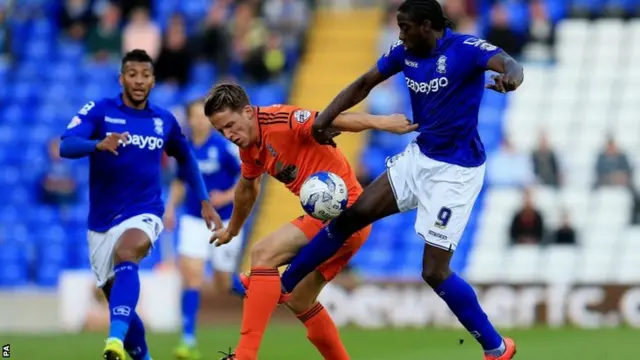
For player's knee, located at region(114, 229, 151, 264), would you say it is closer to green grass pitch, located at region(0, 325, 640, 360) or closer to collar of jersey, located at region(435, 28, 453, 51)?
green grass pitch, located at region(0, 325, 640, 360)

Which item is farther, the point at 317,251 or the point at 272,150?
the point at 272,150

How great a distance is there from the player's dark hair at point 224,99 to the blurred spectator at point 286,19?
14.4 meters

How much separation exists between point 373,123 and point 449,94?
1.91ft

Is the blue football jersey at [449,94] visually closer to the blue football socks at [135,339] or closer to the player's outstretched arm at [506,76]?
the player's outstretched arm at [506,76]

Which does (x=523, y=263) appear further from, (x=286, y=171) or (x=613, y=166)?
A: (x=286, y=171)

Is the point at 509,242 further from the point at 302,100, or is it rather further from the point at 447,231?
the point at 447,231

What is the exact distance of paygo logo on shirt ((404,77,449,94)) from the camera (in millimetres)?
9578

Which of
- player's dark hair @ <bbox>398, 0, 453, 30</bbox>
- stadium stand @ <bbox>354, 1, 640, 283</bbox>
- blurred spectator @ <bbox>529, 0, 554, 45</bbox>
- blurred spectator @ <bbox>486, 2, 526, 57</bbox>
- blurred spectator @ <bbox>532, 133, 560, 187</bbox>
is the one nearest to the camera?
player's dark hair @ <bbox>398, 0, 453, 30</bbox>

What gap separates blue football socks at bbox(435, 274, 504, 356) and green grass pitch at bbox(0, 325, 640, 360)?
1947 millimetres

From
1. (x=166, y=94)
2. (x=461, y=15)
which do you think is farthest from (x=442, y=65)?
(x=166, y=94)

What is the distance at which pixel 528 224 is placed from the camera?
774 inches

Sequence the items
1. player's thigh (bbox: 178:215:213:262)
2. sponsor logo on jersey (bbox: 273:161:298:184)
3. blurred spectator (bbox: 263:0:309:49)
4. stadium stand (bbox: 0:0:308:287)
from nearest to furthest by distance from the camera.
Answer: sponsor logo on jersey (bbox: 273:161:298:184) < player's thigh (bbox: 178:215:213:262) < stadium stand (bbox: 0:0:308:287) < blurred spectator (bbox: 263:0:309:49)

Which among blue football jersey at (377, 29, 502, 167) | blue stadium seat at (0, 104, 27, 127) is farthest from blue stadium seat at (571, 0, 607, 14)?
blue football jersey at (377, 29, 502, 167)

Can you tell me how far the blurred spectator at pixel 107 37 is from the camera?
24391mm
